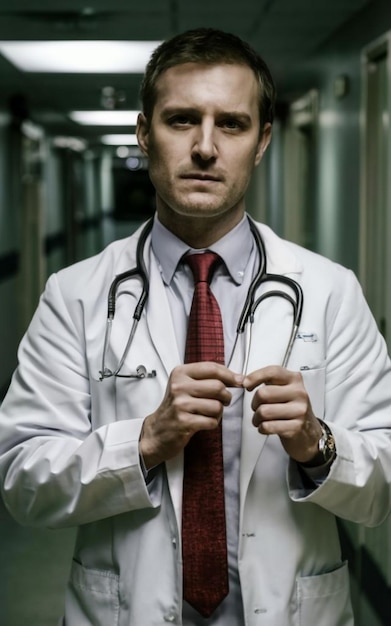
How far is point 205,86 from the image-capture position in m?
1.15

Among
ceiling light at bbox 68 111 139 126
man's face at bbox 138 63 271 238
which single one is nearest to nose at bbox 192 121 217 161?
man's face at bbox 138 63 271 238

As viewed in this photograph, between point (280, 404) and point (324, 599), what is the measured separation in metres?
0.31

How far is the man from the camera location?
108 cm

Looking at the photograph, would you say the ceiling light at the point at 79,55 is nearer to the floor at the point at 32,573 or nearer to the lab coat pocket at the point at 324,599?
the floor at the point at 32,573

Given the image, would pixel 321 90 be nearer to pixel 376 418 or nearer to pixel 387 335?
pixel 387 335

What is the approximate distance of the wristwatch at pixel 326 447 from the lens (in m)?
1.05

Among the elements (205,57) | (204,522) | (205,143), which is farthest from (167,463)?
(205,57)

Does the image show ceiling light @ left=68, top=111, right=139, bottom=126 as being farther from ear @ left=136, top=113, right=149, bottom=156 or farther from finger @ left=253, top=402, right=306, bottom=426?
finger @ left=253, top=402, right=306, bottom=426

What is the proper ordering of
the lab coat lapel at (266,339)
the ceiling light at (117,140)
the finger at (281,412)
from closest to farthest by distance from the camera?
the finger at (281,412)
the lab coat lapel at (266,339)
the ceiling light at (117,140)

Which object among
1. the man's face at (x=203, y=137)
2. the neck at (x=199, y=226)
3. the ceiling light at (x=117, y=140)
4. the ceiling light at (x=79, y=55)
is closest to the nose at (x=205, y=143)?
the man's face at (x=203, y=137)

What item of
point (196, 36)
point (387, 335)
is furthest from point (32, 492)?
point (387, 335)

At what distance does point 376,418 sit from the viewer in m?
1.15

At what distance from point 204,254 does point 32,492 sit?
0.40 m

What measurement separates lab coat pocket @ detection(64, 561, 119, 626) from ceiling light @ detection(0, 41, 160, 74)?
130 inches
